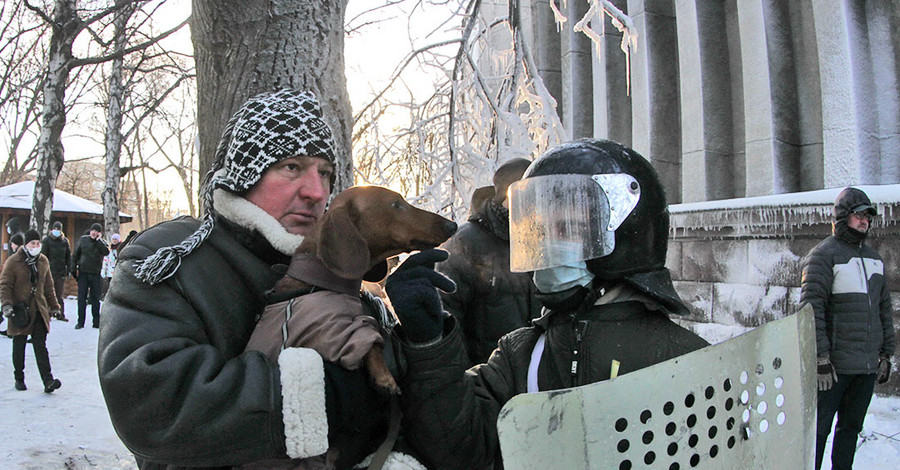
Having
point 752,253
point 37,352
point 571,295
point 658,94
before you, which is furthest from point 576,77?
point 571,295

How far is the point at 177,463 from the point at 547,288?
103cm

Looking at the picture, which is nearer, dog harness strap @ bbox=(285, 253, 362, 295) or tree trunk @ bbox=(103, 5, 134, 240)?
dog harness strap @ bbox=(285, 253, 362, 295)

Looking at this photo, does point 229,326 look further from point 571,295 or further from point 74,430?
point 74,430

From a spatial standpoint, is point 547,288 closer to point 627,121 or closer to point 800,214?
point 800,214

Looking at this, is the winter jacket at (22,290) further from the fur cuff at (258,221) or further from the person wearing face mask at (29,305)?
the fur cuff at (258,221)

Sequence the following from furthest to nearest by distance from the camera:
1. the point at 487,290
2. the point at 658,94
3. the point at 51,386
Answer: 1. the point at 658,94
2. the point at 51,386
3. the point at 487,290

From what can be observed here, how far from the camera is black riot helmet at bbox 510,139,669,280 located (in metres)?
1.66

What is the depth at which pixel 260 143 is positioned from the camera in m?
1.92

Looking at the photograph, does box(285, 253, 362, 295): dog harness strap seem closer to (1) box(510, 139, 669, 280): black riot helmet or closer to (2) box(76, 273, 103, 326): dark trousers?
(1) box(510, 139, 669, 280): black riot helmet

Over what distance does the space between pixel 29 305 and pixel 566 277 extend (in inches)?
306

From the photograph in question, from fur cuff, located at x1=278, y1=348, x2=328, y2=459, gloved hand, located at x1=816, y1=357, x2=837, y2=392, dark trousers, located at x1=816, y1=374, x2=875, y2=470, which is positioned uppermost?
fur cuff, located at x1=278, y1=348, x2=328, y2=459

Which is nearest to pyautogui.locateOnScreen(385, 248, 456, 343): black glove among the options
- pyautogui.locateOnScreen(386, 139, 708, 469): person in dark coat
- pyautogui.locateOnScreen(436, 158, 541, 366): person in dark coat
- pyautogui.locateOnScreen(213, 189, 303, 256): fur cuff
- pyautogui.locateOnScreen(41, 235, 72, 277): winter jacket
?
pyautogui.locateOnScreen(386, 139, 708, 469): person in dark coat

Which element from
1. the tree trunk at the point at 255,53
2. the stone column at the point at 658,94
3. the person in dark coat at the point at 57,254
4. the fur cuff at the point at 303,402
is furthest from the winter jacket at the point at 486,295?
→ the person in dark coat at the point at 57,254

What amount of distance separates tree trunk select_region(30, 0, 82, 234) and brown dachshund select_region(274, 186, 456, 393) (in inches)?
481
